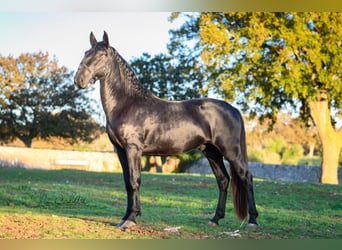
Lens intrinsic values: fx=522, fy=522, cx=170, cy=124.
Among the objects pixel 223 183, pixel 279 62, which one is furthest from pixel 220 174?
pixel 279 62

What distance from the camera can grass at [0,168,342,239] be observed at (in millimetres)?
6152

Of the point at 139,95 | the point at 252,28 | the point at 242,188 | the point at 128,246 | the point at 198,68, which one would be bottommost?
the point at 128,246

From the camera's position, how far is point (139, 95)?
6.38m

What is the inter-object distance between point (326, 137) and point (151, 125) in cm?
1191

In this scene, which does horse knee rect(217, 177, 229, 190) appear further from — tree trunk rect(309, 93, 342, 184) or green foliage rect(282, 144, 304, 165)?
green foliage rect(282, 144, 304, 165)

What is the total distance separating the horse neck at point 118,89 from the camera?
629 centimetres

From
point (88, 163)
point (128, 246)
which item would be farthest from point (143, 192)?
point (88, 163)

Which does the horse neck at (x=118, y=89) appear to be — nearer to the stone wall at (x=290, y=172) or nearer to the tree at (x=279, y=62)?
the tree at (x=279, y=62)

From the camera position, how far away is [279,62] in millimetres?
15359

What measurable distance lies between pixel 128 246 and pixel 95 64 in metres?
2.14

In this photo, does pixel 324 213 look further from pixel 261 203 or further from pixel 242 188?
pixel 242 188

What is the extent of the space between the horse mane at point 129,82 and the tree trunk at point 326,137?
449 inches

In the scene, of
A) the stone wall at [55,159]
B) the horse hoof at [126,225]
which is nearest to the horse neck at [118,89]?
the horse hoof at [126,225]

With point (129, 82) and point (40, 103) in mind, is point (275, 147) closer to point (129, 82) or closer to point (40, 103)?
point (40, 103)
